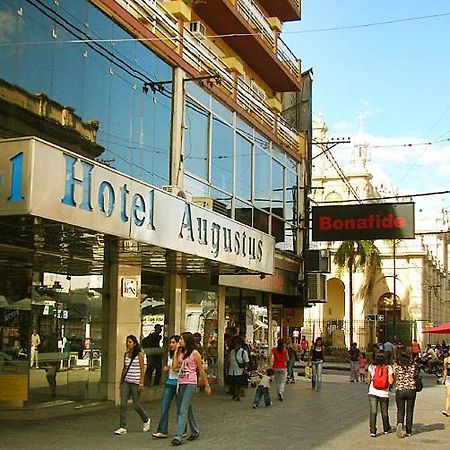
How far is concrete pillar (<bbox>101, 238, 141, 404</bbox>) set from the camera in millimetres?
15469

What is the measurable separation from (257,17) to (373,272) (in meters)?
39.5

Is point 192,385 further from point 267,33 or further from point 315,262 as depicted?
point 267,33

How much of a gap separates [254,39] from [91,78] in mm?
11992

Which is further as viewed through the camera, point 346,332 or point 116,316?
point 346,332

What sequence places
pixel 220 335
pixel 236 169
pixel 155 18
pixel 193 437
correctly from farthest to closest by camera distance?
pixel 236 169, pixel 220 335, pixel 155 18, pixel 193 437

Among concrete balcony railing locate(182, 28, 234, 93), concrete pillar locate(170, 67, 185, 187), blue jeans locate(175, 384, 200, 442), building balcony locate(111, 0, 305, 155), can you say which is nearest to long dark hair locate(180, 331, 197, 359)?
blue jeans locate(175, 384, 200, 442)

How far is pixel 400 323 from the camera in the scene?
2156 inches

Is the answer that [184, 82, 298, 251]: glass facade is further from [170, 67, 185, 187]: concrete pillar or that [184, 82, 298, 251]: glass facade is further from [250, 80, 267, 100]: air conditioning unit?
[250, 80, 267, 100]: air conditioning unit

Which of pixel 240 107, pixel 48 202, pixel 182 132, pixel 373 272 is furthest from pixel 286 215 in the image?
pixel 373 272

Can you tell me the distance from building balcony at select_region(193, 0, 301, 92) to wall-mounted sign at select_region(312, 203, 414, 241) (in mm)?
6099

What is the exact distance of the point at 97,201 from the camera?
10.7m

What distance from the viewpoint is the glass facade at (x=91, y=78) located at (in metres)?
12.2

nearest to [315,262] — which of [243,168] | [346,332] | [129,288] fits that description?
[243,168]

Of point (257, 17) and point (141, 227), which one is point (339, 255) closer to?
point (257, 17)
